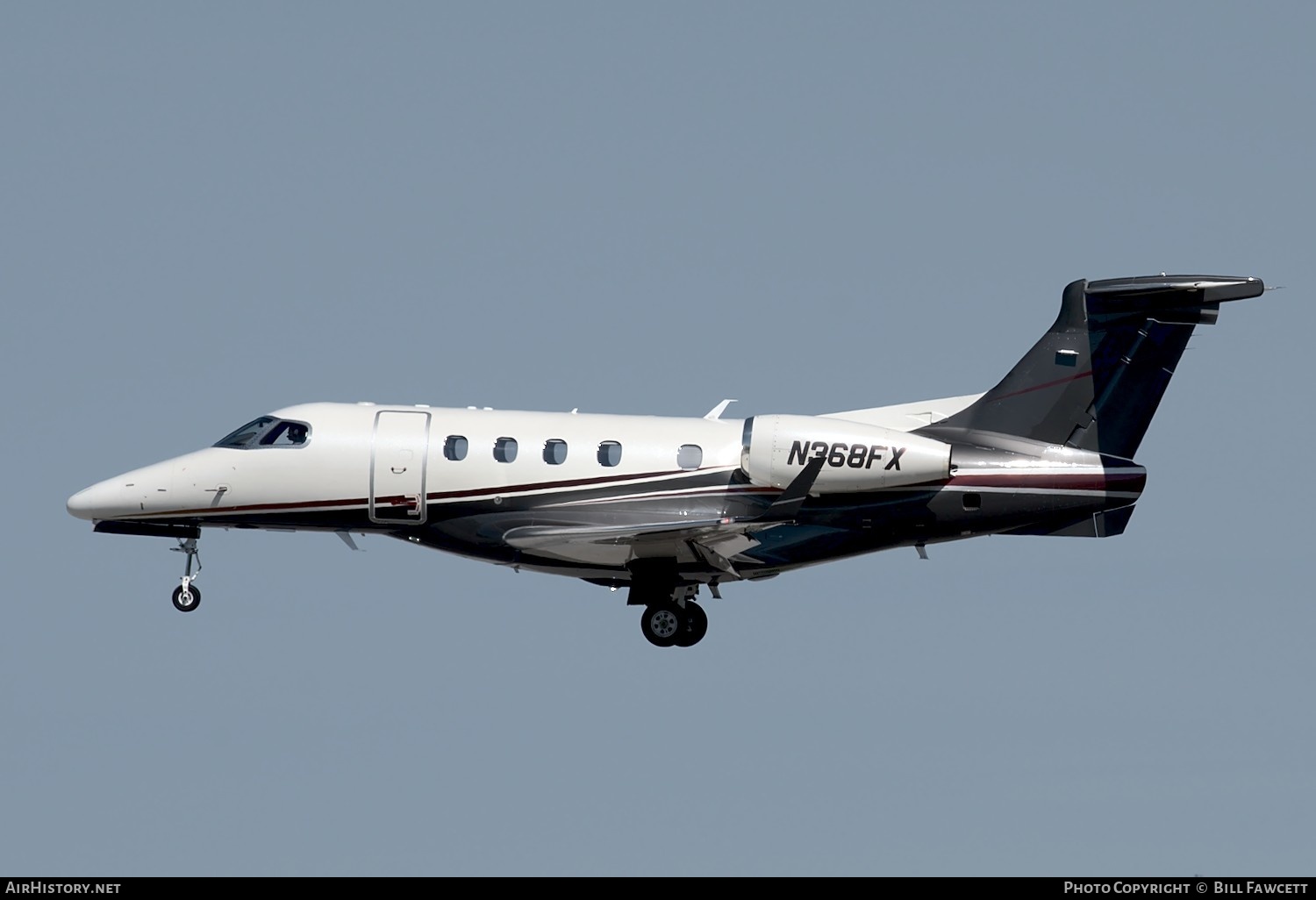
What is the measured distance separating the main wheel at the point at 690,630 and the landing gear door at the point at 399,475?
13.3 feet

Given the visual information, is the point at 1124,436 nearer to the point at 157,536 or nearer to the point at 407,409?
the point at 407,409

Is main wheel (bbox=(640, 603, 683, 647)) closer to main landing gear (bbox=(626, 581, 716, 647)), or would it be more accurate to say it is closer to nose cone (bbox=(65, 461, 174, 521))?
main landing gear (bbox=(626, 581, 716, 647))

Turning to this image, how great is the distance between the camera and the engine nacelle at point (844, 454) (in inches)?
1146

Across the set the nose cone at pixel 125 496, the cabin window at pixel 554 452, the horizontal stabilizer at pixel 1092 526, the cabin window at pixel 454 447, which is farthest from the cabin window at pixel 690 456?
the nose cone at pixel 125 496

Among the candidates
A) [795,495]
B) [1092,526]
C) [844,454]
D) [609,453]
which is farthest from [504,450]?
[1092,526]

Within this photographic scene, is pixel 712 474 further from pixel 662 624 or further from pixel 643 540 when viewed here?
pixel 662 624

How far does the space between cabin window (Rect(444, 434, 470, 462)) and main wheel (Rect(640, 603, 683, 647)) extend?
Result: 352 cm

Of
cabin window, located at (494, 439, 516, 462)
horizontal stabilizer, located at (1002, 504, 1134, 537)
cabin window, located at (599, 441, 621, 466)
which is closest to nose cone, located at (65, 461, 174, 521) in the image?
cabin window, located at (494, 439, 516, 462)

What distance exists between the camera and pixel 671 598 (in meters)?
30.2

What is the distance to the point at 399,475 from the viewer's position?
30016mm

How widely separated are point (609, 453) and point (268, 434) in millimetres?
5113

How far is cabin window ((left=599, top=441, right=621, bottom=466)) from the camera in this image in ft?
98.3

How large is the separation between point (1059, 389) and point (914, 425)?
235cm

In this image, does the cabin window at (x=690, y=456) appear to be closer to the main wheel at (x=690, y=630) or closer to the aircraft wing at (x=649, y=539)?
the aircraft wing at (x=649, y=539)
